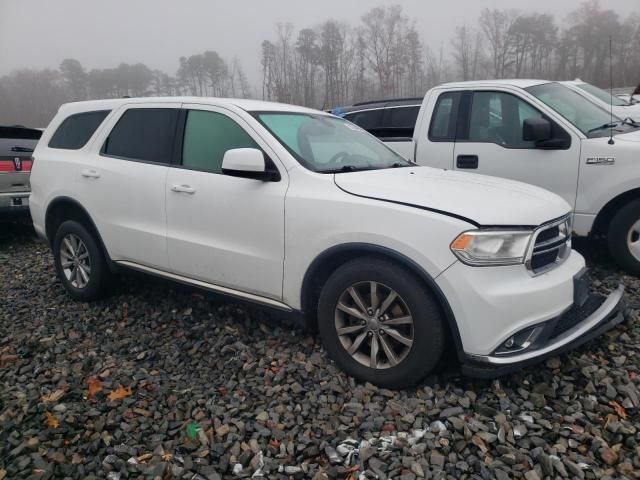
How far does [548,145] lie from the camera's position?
184 inches

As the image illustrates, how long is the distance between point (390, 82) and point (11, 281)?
4313 centimetres

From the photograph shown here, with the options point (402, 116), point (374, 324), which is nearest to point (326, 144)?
point (374, 324)

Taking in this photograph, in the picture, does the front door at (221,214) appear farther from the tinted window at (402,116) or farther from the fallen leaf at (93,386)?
the tinted window at (402,116)

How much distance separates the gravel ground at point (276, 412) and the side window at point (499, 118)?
1.98 metres

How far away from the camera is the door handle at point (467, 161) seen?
5.16 m

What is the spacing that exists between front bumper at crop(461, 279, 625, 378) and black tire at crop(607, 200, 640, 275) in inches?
64.9

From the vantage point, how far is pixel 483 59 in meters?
46.5

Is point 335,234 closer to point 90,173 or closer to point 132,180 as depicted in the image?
point 132,180

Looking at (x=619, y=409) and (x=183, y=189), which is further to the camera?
(x=183, y=189)

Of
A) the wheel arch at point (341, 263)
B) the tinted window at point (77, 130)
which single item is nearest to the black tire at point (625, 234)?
the wheel arch at point (341, 263)

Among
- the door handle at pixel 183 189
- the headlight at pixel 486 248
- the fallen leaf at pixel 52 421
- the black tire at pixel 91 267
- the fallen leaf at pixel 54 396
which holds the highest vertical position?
the door handle at pixel 183 189

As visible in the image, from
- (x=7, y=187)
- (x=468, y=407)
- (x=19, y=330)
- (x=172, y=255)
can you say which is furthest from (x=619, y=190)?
(x=7, y=187)

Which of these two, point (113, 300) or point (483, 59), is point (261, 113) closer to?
point (113, 300)

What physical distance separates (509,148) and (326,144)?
7.60ft
